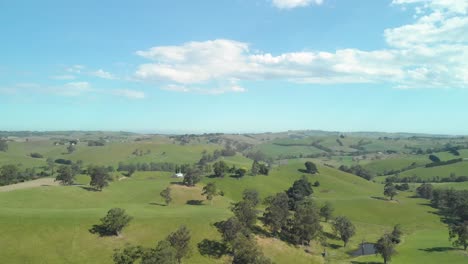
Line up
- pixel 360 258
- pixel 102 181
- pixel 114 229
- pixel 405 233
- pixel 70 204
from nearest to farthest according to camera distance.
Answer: pixel 114 229 → pixel 360 258 → pixel 70 204 → pixel 405 233 → pixel 102 181

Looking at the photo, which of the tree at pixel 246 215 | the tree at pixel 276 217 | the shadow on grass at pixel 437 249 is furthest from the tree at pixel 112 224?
the shadow on grass at pixel 437 249

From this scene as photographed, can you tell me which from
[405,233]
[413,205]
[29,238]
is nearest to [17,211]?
[29,238]

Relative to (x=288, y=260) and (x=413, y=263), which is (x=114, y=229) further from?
(x=413, y=263)

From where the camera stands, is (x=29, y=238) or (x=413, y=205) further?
(x=413, y=205)

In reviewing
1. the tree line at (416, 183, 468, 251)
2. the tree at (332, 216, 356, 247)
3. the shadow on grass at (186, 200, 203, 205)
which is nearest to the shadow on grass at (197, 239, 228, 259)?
the tree at (332, 216, 356, 247)

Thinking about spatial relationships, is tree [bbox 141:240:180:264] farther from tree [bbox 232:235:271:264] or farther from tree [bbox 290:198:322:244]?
tree [bbox 290:198:322:244]

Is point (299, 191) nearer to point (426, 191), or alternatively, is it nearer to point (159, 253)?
point (426, 191)

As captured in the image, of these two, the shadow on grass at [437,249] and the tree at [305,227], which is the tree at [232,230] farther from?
the shadow on grass at [437,249]
